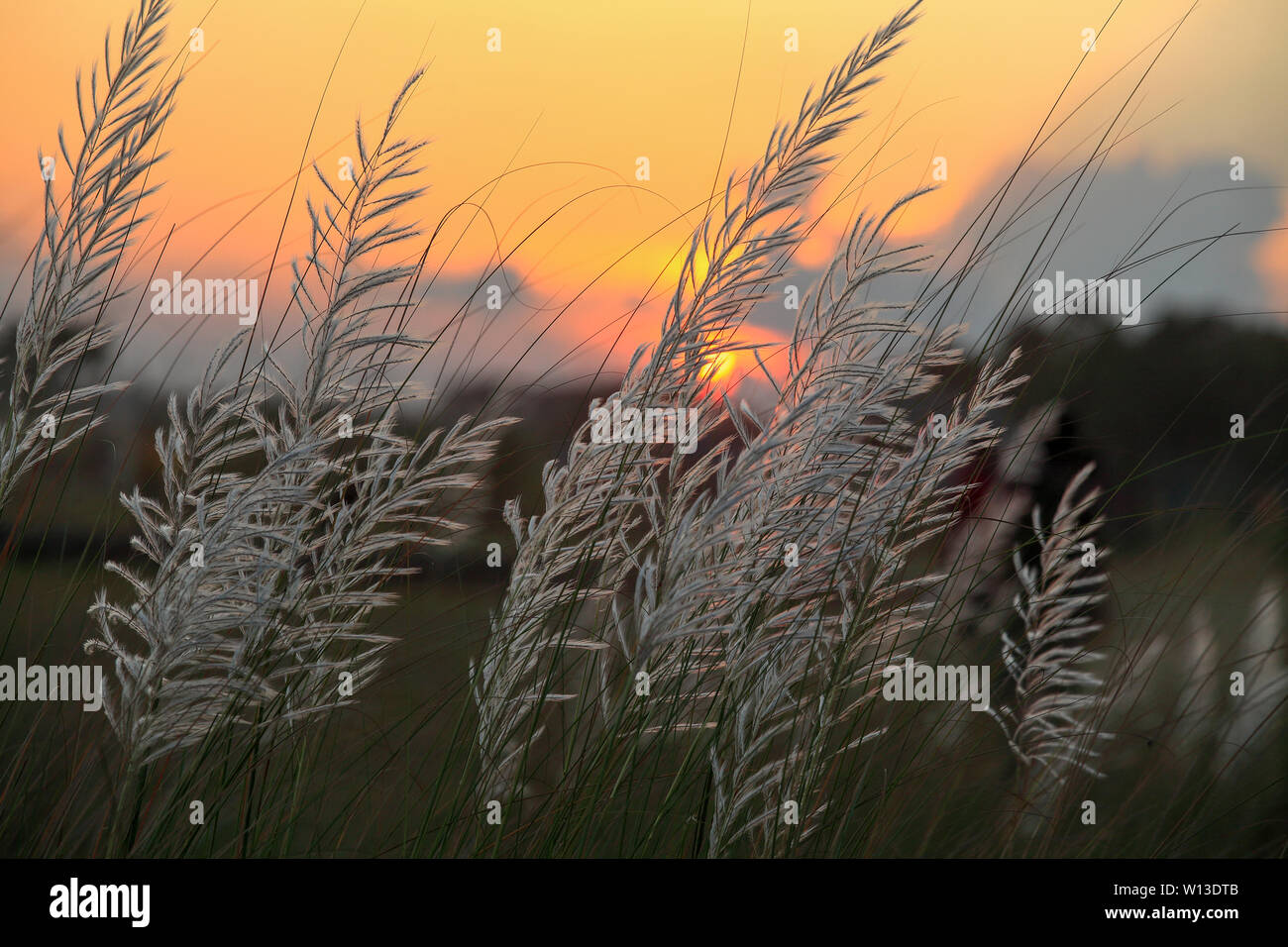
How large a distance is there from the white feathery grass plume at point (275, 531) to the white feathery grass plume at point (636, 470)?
0.61 feet

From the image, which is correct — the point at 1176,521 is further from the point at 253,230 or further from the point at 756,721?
the point at 253,230

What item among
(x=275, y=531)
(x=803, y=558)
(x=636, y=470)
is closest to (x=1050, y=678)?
(x=803, y=558)

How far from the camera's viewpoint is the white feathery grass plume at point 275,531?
119cm

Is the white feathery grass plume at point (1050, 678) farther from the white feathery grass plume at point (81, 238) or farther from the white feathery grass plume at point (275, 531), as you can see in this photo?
the white feathery grass plume at point (81, 238)

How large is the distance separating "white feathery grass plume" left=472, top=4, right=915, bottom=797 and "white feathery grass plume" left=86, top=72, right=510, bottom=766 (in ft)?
0.61

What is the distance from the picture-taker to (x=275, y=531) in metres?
1.23

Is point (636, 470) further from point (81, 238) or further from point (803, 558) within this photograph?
point (81, 238)

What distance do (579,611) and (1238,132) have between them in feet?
6.54

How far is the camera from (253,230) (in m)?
1.81

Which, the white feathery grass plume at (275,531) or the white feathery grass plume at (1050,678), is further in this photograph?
the white feathery grass plume at (1050,678)

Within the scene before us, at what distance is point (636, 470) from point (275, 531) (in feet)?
1.87

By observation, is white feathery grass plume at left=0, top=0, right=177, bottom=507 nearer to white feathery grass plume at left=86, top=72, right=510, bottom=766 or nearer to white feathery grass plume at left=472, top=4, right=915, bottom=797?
white feathery grass plume at left=86, top=72, right=510, bottom=766

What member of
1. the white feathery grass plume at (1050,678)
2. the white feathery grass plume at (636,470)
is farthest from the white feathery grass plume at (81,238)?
the white feathery grass plume at (1050,678)

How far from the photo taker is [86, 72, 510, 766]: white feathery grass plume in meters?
1.19
